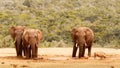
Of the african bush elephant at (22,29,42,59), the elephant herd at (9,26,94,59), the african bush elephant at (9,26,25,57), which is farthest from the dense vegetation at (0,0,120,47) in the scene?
the african bush elephant at (22,29,42,59)

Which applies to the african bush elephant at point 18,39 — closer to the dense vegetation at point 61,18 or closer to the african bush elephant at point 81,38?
the african bush elephant at point 81,38

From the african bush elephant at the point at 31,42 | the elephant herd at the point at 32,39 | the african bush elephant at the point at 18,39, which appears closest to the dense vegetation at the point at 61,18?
the african bush elephant at the point at 18,39

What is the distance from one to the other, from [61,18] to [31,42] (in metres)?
29.2

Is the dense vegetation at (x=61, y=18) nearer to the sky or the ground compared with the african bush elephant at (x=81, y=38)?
nearer to the ground

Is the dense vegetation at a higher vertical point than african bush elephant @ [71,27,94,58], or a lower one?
lower

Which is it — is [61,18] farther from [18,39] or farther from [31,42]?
[31,42]

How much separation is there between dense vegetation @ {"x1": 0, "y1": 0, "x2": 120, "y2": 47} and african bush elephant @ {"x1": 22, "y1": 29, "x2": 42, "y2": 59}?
432 inches

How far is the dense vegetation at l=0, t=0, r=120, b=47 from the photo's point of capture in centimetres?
3788

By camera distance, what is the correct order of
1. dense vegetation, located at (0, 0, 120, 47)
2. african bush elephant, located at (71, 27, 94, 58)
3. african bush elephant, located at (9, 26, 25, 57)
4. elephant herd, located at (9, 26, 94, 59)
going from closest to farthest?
1. elephant herd, located at (9, 26, 94, 59)
2. african bush elephant, located at (71, 27, 94, 58)
3. african bush elephant, located at (9, 26, 25, 57)
4. dense vegetation, located at (0, 0, 120, 47)

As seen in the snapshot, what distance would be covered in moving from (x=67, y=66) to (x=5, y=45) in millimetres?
15650

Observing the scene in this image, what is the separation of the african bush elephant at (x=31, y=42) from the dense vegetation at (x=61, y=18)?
36.0 feet

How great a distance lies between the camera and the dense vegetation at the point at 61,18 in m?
37.9

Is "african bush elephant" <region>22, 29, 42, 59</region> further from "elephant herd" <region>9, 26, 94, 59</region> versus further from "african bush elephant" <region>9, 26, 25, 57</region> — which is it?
"african bush elephant" <region>9, 26, 25, 57</region>

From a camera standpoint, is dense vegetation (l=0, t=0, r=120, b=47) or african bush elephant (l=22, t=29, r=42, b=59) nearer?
african bush elephant (l=22, t=29, r=42, b=59)
